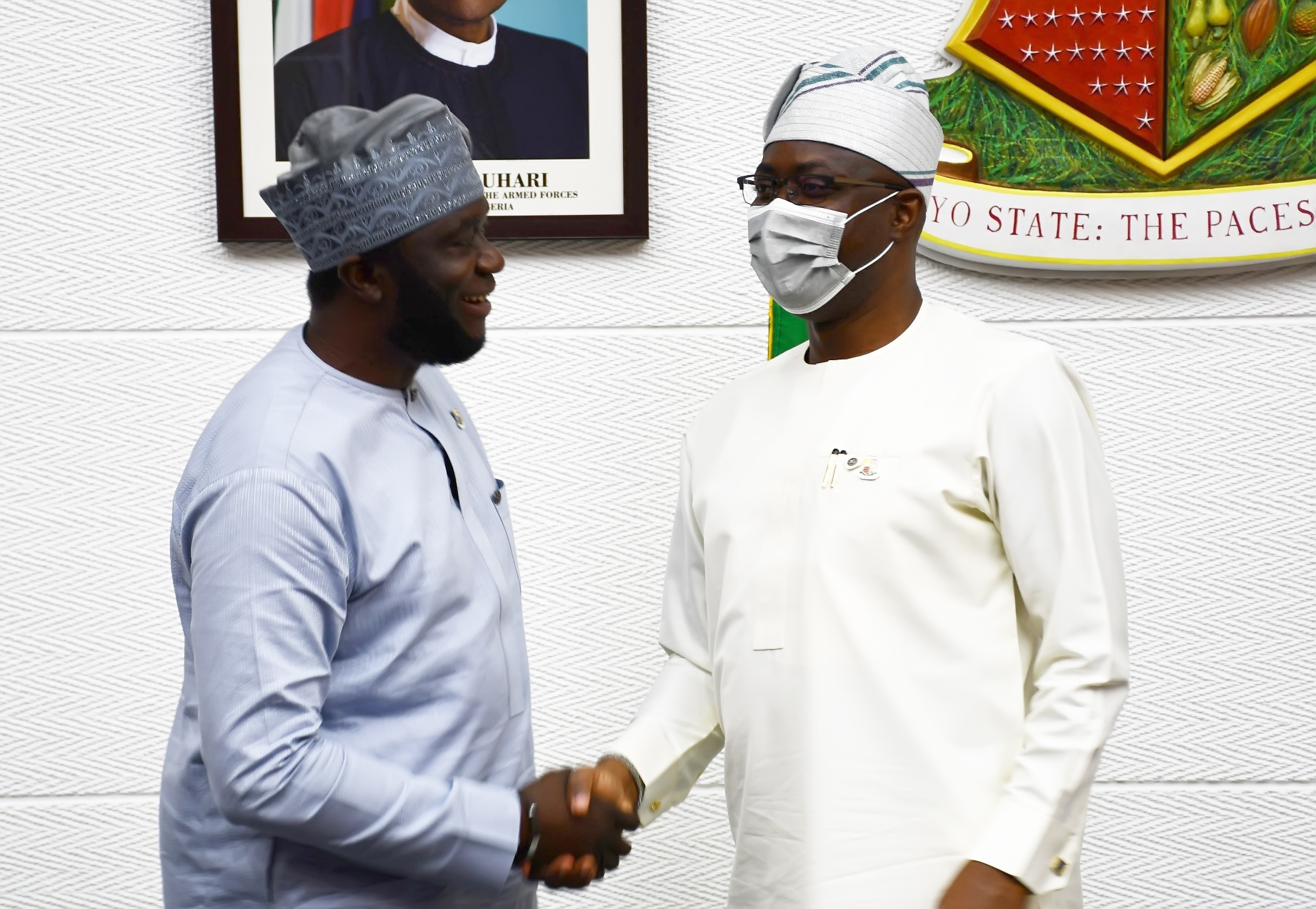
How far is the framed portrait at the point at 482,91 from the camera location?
2387mm

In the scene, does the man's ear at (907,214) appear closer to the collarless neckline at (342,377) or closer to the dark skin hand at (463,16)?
the collarless neckline at (342,377)

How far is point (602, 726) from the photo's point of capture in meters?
2.51

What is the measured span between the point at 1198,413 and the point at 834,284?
1.23 meters

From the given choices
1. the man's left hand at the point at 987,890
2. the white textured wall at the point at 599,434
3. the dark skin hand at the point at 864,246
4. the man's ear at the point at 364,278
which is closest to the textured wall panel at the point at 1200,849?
the white textured wall at the point at 599,434

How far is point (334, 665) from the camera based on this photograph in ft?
4.40

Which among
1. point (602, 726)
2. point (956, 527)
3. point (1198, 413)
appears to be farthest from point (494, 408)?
point (1198, 413)

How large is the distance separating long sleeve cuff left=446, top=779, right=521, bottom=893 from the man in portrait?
141 cm

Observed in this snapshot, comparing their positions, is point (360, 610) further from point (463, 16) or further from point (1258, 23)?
point (1258, 23)

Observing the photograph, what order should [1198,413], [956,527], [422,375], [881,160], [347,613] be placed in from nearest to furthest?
[347,613] → [956,527] → [881,160] → [422,375] → [1198,413]

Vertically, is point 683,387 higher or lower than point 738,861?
higher

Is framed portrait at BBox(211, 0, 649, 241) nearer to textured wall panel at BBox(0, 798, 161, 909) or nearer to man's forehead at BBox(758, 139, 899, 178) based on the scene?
man's forehead at BBox(758, 139, 899, 178)

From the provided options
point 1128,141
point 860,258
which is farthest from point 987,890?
point 1128,141

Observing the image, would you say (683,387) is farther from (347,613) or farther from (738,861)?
(347,613)

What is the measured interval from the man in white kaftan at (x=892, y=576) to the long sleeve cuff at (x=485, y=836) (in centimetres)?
20
